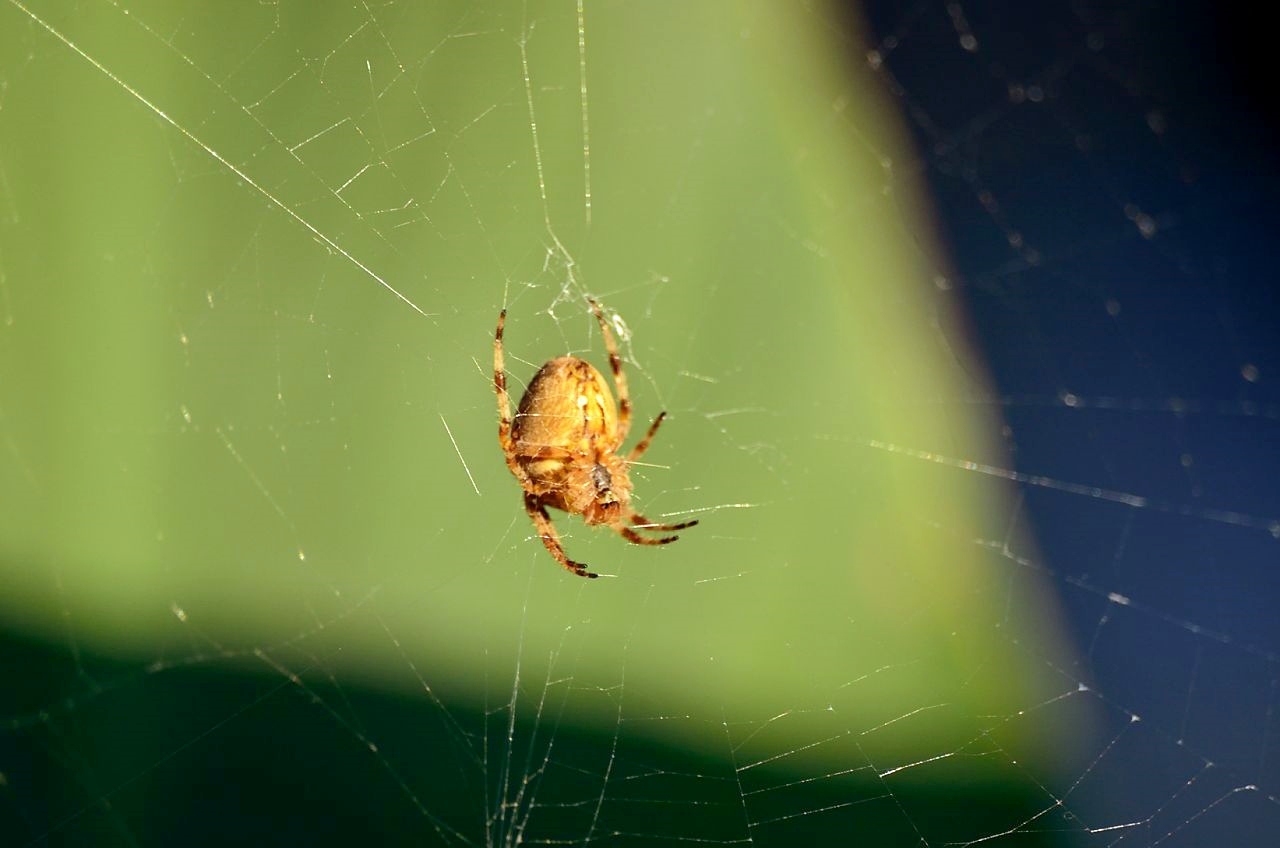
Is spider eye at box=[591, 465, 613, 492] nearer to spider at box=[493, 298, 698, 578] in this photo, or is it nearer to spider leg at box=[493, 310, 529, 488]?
spider at box=[493, 298, 698, 578]

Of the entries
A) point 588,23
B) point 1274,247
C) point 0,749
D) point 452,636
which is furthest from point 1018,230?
point 0,749

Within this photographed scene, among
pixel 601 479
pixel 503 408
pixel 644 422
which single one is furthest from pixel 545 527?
pixel 644 422

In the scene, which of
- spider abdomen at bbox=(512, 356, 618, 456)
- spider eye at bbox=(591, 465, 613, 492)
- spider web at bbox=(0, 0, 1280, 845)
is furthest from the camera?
spider web at bbox=(0, 0, 1280, 845)

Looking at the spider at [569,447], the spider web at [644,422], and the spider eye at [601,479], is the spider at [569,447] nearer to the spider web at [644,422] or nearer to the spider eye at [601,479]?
the spider eye at [601,479]

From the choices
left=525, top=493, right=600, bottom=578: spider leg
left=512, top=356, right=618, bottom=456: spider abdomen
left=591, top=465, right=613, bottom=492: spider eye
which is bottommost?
left=525, top=493, right=600, bottom=578: spider leg

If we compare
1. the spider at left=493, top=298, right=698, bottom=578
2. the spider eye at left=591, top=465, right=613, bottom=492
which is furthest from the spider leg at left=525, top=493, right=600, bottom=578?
the spider eye at left=591, top=465, right=613, bottom=492

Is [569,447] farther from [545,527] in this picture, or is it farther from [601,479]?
[545,527]

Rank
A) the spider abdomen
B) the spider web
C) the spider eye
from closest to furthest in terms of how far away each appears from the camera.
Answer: the spider abdomen < the spider eye < the spider web
